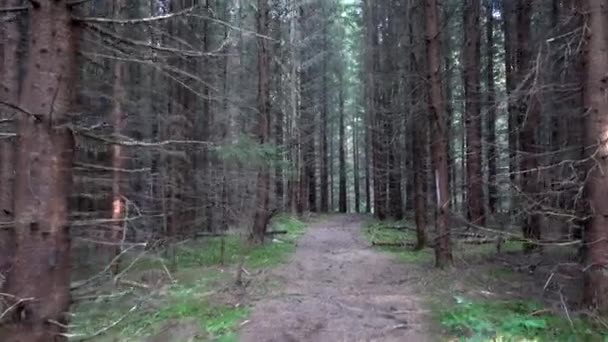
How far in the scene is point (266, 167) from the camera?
14.9 meters

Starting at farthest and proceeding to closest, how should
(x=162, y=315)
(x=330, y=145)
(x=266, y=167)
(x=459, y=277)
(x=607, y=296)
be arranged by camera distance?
(x=330, y=145), (x=266, y=167), (x=459, y=277), (x=162, y=315), (x=607, y=296)

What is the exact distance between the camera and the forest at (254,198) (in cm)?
293

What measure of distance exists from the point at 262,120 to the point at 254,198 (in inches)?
103

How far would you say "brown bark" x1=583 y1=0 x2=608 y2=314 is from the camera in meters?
6.25

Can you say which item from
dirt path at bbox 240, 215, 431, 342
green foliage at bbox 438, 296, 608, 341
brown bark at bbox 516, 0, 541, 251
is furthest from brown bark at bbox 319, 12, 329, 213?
green foliage at bbox 438, 296, 608, 341

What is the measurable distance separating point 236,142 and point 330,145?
2832 cm

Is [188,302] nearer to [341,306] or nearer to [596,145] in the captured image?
[341,306]

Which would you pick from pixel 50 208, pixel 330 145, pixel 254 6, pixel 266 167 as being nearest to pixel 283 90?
pixel 254 6

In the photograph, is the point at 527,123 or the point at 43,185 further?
the point at 527,123

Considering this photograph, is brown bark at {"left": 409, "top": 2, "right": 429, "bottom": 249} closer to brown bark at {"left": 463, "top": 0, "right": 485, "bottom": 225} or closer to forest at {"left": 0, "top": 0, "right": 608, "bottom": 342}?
forest at {"left": 0, "top": 0, "right": 608, "bottom": 342}

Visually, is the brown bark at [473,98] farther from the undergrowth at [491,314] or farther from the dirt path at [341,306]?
the undergrowth at [491,314]

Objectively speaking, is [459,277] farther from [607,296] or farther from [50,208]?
[50,208]

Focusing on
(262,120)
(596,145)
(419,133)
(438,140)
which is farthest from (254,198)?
(596,145)

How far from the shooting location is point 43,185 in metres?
2.85
